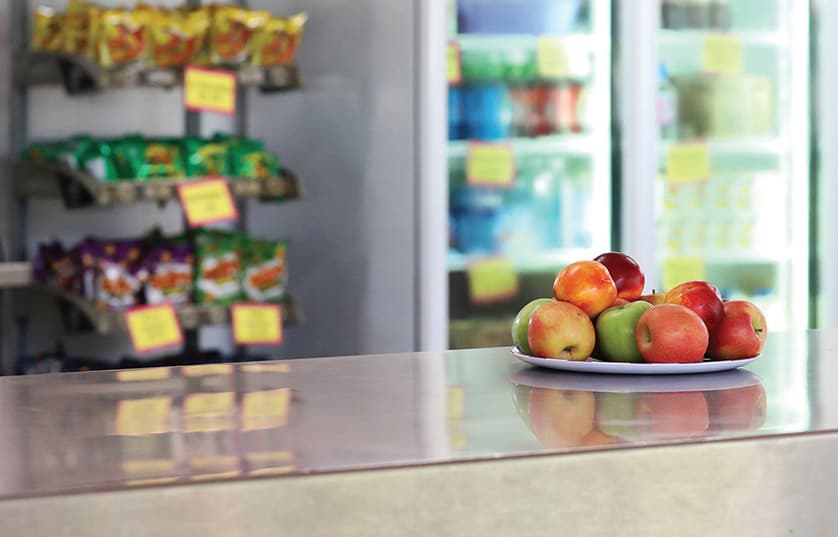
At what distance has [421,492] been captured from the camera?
0.86 m

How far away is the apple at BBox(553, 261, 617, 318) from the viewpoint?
138 centimetres

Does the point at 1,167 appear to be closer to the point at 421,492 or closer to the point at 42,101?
the point at 42,101

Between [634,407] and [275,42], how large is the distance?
2274 mm

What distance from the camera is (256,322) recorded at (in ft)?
10.5

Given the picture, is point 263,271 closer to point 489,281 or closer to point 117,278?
point 117,278

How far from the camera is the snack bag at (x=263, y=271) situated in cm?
322

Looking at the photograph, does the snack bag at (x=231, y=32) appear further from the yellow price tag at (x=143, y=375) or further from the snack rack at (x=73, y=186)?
the yellow price tag at (x=143, y=375)

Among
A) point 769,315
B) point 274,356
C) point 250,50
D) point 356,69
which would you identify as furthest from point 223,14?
point 769,315

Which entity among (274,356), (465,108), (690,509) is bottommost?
(274,356)

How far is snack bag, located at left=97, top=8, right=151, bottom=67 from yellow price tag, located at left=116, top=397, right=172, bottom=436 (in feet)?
6.51

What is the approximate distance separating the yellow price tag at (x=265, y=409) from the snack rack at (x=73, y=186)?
5.85 ft

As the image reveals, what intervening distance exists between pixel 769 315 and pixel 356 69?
1728mm

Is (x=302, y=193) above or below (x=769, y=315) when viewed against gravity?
above

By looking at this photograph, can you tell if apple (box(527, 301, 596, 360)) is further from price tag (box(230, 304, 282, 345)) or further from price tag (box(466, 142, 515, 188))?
price tag (box(466, 142, 515, 188))
